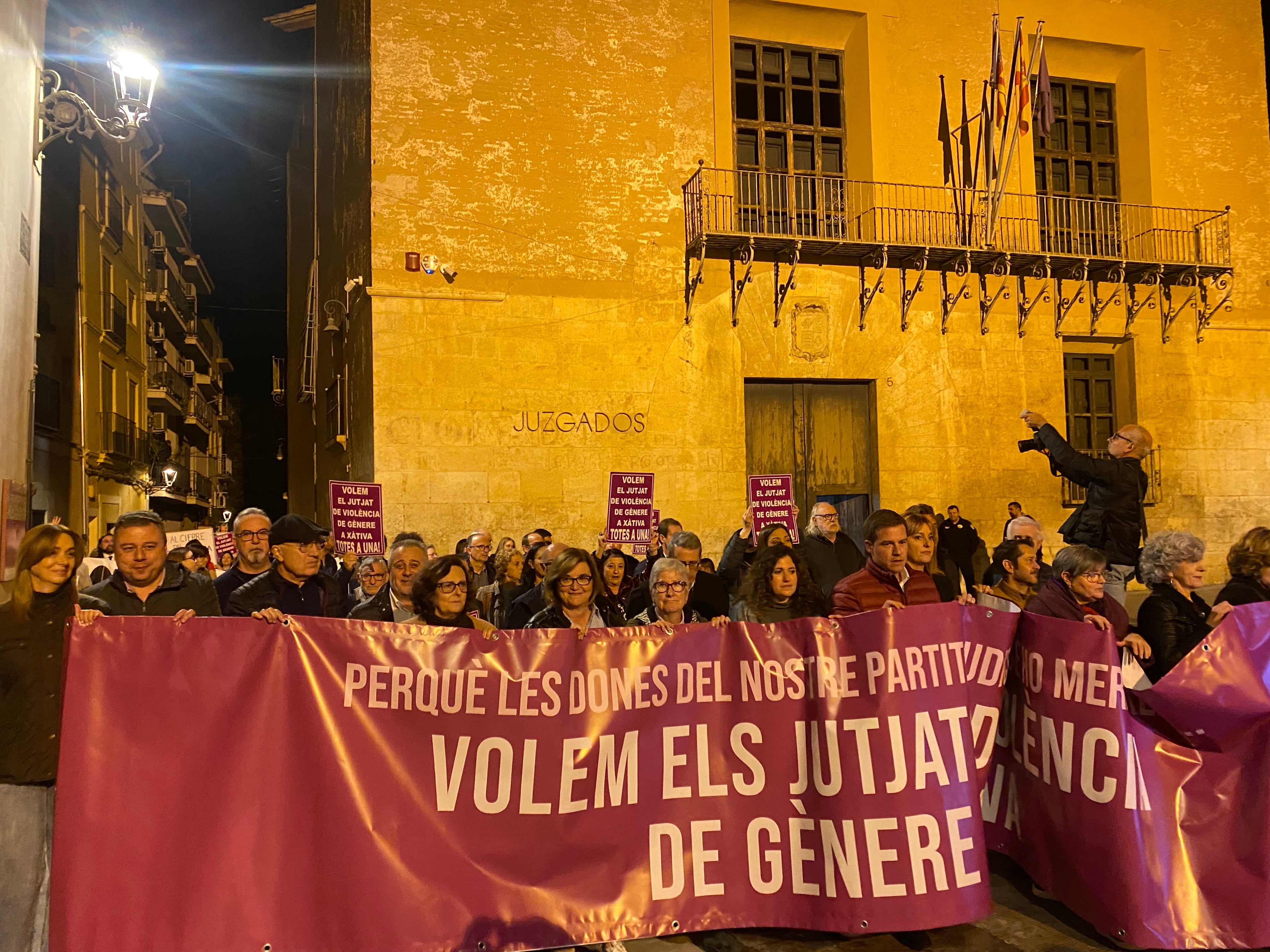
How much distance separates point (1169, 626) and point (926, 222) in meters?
13.3

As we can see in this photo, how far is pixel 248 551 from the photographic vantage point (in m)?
6.77

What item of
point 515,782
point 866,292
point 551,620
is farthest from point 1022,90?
point 515,782

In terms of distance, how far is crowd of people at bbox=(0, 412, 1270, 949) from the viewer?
404cm

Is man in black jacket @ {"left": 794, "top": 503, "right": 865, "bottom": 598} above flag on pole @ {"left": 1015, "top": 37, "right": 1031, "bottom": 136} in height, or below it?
below

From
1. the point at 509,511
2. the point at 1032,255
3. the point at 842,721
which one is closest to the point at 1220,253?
the point at 1032,255

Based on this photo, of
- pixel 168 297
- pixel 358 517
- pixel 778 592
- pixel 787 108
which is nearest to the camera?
pixel 778 592

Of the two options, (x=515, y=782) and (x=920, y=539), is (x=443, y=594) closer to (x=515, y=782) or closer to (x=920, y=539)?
(x=515, y=782)

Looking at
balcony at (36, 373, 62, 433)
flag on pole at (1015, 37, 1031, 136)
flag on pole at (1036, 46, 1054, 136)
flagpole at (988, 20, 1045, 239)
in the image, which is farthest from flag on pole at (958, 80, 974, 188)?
balcony at (36, 373, 62, 433)

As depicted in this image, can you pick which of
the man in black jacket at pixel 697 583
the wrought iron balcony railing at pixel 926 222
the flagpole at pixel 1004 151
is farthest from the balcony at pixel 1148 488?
the man in black jacket at pixel 697 583

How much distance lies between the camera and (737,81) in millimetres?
17406

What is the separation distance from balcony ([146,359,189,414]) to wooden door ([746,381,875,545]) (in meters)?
30.5

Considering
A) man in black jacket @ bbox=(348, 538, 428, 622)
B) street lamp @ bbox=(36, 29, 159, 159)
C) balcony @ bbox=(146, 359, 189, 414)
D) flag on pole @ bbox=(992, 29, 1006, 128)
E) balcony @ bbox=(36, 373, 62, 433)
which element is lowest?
man in black jacket @ bbox=(348, 538, 428, 622)

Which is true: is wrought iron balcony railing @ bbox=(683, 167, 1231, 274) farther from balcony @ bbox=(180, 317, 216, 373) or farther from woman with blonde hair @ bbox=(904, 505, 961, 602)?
balcony @ bbox=(180, 317, 216, 373)

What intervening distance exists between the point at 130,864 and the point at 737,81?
16.2m
